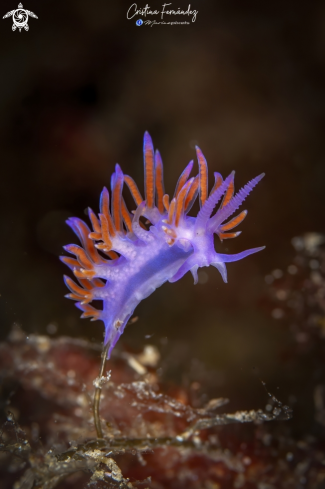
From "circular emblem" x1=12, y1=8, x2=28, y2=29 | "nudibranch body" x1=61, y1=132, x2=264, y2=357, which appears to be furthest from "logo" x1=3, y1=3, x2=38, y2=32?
"nudibranch body" x1=61, y1=132, x2=264, y2=357

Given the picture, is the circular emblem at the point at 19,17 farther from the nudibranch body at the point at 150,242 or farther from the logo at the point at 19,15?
the nudibranch body at the point at 150,242

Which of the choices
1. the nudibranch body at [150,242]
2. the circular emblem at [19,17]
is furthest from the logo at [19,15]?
the nudibranch body at [150,242]

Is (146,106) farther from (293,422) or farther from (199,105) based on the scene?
(293,422)

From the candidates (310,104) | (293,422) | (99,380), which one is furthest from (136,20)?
(293,422)

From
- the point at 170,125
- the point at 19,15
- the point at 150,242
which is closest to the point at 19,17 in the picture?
the point at 19,15

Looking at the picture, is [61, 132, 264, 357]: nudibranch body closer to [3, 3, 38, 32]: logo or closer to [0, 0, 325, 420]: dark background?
[0, 0, 325, 420]: dark background

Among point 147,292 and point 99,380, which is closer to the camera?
point 147,292

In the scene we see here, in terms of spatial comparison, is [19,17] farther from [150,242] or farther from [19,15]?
[150,242]
